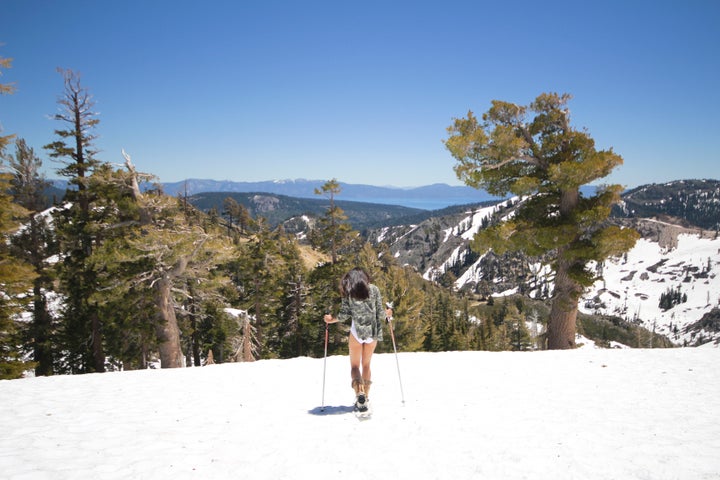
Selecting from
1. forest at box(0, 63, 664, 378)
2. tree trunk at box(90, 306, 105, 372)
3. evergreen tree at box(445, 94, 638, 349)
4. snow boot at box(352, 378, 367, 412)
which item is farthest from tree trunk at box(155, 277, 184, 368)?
evergreen tree at box(445, 94, 638, 349)

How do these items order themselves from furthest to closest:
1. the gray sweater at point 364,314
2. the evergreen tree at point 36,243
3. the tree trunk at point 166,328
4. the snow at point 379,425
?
the evergreen tree at point 36,243
the tree trunk at point 166,328
the gray sweater at point 364,314
the snow at point 379,425

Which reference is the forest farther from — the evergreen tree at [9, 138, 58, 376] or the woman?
the woman

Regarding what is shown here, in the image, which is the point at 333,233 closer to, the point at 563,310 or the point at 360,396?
the point at 563,310

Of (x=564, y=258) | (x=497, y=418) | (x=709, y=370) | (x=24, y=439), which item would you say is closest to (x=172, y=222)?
(x=24, y=439)

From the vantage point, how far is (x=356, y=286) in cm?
656

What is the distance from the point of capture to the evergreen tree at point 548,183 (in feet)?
39.2

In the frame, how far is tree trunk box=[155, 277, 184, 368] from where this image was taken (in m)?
14.8

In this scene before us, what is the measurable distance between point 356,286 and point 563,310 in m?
11.1

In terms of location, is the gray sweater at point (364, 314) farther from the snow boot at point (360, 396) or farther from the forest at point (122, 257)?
the forest at point (122, 257)

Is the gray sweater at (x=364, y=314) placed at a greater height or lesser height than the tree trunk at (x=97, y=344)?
greater

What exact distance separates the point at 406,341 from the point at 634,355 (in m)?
19.1

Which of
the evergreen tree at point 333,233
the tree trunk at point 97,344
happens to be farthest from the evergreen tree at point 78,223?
the evergreen tree at point 333,233

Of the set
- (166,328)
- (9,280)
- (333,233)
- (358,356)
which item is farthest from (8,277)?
(333,233)

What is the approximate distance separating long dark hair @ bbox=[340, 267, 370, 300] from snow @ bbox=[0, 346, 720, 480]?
2.23 metres
